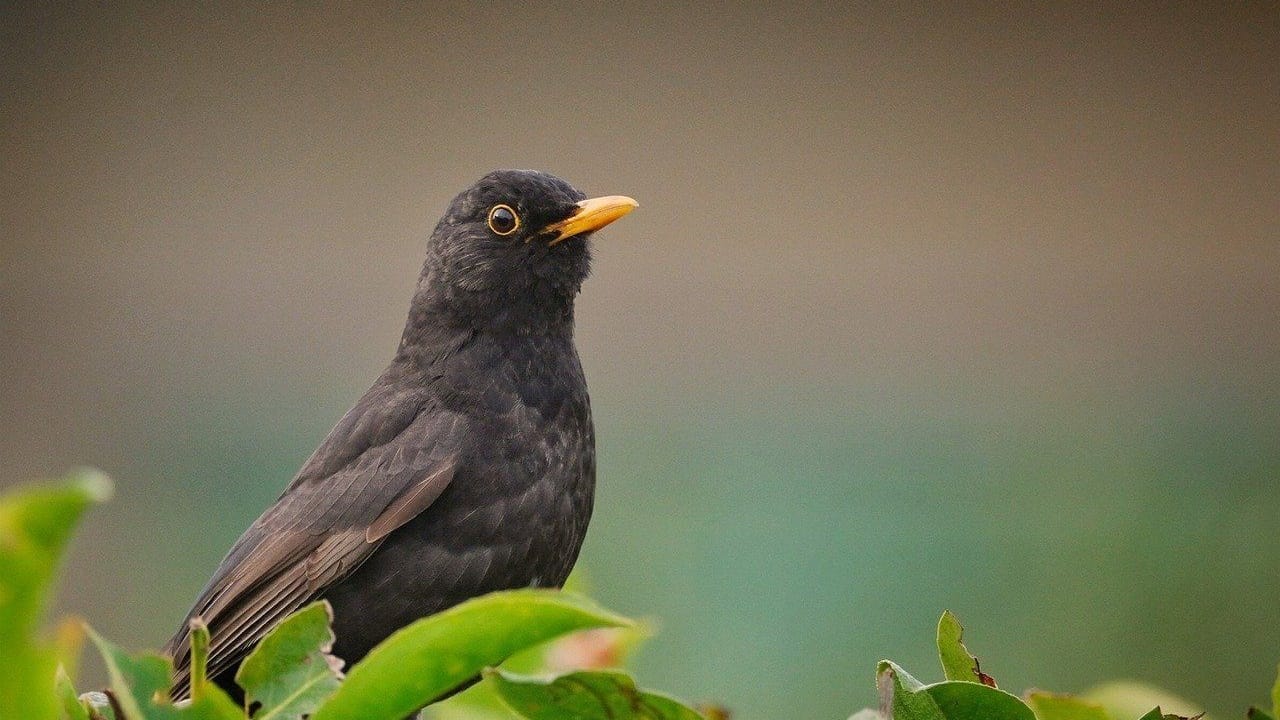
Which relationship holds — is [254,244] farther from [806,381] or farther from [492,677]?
[492,677]

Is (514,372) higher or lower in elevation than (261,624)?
higher

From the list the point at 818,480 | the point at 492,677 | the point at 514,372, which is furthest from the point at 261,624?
the point at 818,480

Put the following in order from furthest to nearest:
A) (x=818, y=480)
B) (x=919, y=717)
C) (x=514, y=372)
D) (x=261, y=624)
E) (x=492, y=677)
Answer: (x=818, y=480), (x=514, y=372), (x=261, y=624), (x=919, y=717), (x=492, y=677)

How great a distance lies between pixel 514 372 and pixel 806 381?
6.19m

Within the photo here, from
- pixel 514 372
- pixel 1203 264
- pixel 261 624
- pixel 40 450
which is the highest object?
pixel 1203 264

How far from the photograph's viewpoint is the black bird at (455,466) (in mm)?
3047

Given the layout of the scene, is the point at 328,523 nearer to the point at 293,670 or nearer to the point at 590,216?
the point at 590,216

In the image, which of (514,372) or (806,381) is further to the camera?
(806,381)

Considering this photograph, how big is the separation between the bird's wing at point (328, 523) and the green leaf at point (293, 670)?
5.21 feet

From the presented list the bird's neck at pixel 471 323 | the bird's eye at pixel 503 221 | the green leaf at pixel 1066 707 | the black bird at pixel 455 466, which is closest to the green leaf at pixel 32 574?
the green leaf at pixel 1066 707

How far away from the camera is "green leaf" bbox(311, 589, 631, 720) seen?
1.28m

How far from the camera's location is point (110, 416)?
984 cm

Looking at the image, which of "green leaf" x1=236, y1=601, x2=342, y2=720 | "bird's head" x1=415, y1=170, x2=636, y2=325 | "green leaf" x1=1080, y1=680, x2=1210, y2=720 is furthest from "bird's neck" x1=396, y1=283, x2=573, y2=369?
"green leaf" x1=236, y1=601, x2=342, y2=720

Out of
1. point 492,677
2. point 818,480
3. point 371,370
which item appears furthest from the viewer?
point 371,370
